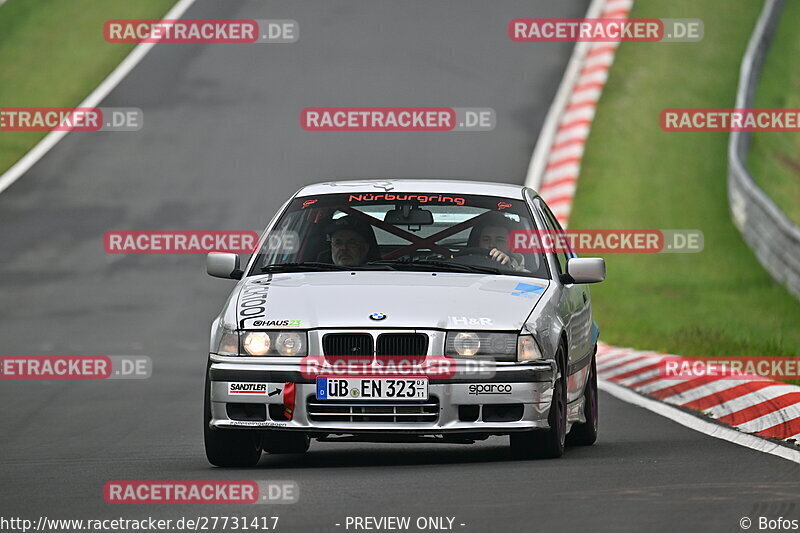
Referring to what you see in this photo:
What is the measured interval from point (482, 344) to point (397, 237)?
1802mm

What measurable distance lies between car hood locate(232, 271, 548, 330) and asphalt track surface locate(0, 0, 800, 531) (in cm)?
79

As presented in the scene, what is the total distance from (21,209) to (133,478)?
1590 centimetres

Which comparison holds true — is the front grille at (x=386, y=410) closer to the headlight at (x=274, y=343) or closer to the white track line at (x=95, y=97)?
the headlight at (x=274, y=343)

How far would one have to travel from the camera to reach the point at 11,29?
3341 cm

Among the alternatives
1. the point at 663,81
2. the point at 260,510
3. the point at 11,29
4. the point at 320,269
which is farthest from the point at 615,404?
the point at 11,29

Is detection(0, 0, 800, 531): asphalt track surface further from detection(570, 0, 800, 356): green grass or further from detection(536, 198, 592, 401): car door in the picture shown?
detection(570, 0, 800, 356): green grass

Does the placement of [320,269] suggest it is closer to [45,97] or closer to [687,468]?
[687,468]

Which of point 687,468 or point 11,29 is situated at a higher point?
point 11,29

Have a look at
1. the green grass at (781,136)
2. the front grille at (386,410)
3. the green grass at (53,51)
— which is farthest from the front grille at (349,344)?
the green grass at (53,51)

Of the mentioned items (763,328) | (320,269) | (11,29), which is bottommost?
(763,328)

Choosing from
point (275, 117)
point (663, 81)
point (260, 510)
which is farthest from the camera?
point (663, 81)

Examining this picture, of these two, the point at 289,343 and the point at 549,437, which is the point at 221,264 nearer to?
the point at 289,343

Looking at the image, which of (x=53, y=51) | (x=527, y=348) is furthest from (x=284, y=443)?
(x=53, y=51)

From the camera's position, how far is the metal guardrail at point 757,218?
20.5m
